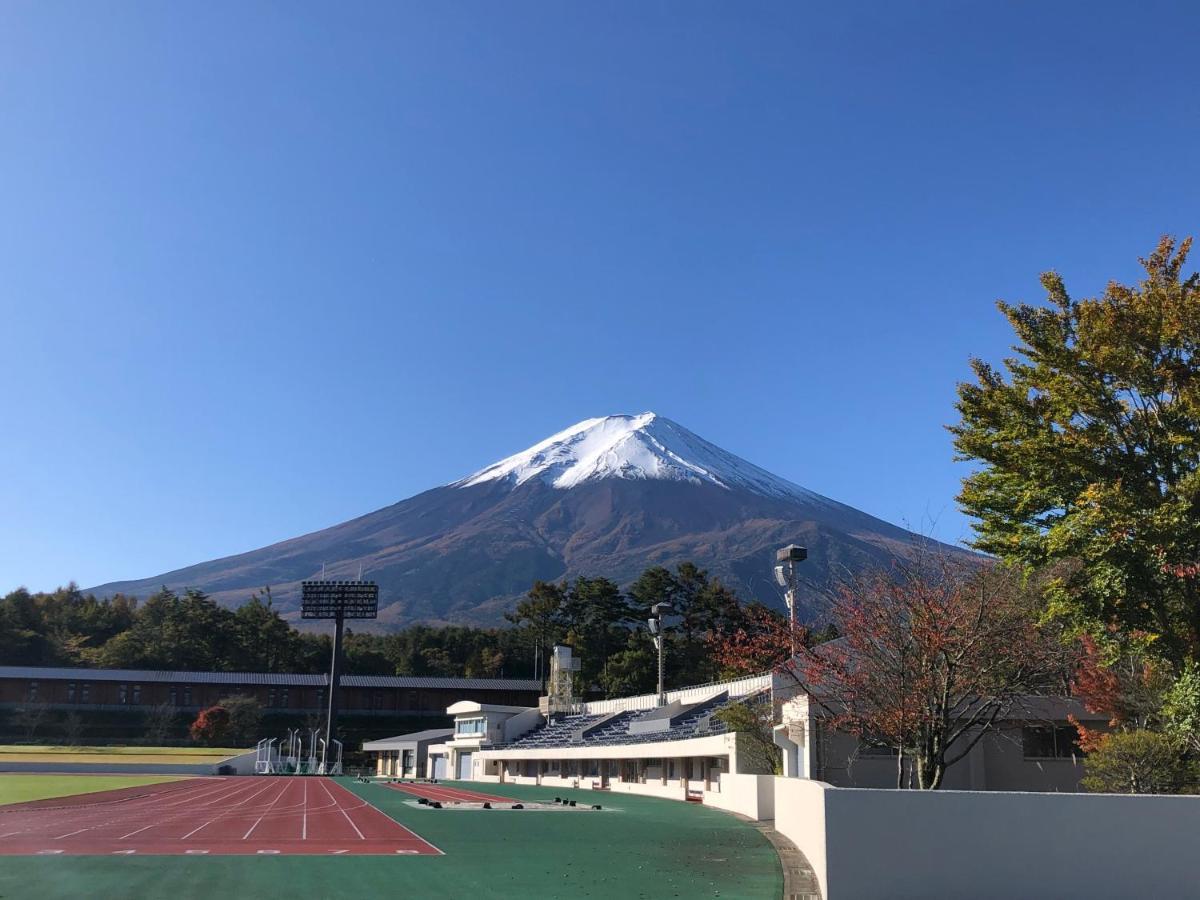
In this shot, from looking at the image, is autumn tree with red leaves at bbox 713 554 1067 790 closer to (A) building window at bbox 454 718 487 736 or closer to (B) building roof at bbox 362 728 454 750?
(A) building window at bbox 454 718 487 736

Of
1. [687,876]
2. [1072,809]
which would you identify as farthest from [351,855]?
[1072,809]

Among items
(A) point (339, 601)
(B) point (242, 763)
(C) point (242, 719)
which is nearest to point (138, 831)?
(B) point (242, 763)

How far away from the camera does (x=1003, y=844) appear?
1109 cm

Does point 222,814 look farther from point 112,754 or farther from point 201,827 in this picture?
point 112,754

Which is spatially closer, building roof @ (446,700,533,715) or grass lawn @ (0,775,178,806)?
grass lawn @ (0,775,178,806)

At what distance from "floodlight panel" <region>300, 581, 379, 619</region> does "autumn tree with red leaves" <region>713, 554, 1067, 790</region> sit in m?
60.5

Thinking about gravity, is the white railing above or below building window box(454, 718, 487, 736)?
above

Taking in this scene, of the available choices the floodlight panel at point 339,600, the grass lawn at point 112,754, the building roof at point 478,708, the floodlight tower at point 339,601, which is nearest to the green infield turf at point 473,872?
the building roof at point 478,708

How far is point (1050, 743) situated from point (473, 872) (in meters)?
20.1

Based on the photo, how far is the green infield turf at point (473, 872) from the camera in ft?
40.7

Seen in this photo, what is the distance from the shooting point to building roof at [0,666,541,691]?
78938mm

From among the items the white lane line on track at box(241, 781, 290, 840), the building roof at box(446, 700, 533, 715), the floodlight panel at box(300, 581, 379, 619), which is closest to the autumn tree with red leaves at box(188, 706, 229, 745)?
the floodlight panel at box(300, 581, 379, 619)

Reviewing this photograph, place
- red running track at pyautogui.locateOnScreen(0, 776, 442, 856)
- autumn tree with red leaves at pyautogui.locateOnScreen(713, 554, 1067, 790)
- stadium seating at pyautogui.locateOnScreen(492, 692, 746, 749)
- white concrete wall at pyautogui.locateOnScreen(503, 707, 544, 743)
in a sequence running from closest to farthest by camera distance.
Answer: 1. red running track at pyautogui.locateOnScreen(0, 776, 442, 856)
2. autumn tree with red leaves at pyautogui.locateOnScreen(713, 554, 1067, 790)
3. stadium seating at pyautogui.locateOnScreen(492, 692, 746, 749)
4. white concrete wall at pyautogui.locateOnScreen(503, 707, 544, 743)

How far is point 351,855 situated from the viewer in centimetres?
1644
